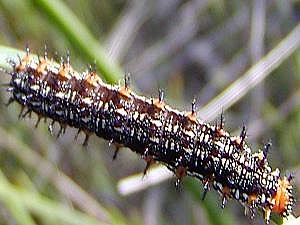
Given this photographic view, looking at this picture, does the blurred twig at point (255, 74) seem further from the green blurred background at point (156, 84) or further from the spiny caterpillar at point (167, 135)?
the spiny caterpillar at point (167, 135)

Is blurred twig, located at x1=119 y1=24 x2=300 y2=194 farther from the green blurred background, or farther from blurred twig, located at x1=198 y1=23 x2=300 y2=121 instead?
the green blurred background

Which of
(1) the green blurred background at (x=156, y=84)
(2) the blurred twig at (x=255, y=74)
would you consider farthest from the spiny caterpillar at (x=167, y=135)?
(1) the green blurred background at (x=156, y=84)

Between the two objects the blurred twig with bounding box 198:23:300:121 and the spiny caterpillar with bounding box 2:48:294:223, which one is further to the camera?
the blurred twig with bounding box 198:23:300:121

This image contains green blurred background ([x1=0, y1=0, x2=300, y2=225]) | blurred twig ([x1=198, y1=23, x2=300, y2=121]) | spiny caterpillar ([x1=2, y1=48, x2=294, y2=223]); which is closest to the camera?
spiny caterpillar ([x1=2, y1=48, x2=294, y2=223])

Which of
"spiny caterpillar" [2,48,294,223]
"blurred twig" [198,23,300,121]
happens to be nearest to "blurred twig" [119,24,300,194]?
"blurred twig" [198,23,300,121]

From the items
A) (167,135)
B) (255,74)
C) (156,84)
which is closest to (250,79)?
(255,74)
